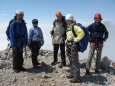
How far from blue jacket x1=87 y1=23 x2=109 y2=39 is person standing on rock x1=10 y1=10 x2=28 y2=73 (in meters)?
3.41

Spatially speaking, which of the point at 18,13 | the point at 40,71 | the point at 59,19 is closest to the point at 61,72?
the point at 40,71

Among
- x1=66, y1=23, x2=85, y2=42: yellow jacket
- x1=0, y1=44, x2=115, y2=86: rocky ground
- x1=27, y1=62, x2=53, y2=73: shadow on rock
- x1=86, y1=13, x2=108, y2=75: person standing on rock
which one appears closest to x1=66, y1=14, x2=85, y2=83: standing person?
x1=66, y1=23, x2=85, y2=42: yellow jacket

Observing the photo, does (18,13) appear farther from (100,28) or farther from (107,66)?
(107,66)

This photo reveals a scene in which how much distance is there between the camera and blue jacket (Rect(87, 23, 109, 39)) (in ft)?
31.1

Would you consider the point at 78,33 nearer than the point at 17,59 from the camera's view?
Yes

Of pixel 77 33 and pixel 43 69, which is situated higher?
pixel 77 33

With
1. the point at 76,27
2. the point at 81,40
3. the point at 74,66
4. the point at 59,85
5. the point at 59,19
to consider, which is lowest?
the point at 59,85

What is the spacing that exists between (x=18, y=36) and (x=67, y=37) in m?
2.55

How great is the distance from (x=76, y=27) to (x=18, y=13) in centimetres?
297

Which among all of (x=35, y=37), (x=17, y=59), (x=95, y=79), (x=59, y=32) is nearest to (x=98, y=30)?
(x=59, y=32)

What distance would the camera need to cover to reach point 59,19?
33.3ft

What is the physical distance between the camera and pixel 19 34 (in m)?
9.19

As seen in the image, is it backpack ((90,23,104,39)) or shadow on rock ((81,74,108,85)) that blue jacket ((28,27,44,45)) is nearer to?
backpack ((90,23,104,39))

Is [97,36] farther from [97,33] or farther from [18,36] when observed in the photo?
[18,36]
